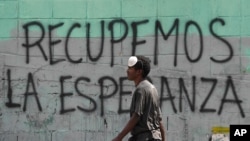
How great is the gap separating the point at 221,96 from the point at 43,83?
222cm

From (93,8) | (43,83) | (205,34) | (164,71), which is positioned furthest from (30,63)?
(205,34)

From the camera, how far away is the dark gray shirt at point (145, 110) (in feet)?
17.9

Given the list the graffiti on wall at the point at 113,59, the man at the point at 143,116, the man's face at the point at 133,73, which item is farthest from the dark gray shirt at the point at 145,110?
the graffiti on wall at the point at 113,59

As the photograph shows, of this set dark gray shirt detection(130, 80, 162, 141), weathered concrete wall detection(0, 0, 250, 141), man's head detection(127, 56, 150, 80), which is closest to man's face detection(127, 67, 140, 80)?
man's head detection(127, 56, 150, 80)

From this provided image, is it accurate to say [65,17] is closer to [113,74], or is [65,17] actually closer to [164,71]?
[113,74]

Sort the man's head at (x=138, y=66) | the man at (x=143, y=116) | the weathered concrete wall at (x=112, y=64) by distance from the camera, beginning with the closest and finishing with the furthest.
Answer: the man at (x=143, y=116), the man's head at (x=138, y=66), the weathered concrete wall at (x=112, y=64)

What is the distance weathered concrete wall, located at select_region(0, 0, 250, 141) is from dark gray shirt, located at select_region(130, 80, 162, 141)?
6.23 feet

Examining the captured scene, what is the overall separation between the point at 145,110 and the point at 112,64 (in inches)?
81.3

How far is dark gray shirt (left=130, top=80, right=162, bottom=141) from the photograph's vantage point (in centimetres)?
545

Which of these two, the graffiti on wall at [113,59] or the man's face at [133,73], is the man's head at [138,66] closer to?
the man's face at [133,73]

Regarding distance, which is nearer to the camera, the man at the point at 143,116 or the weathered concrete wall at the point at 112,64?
the man at the point at 143,116

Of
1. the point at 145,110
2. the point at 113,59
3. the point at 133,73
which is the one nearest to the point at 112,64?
the point at 113,59

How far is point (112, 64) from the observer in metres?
7.47

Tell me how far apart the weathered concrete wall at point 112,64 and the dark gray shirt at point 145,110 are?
190cm
